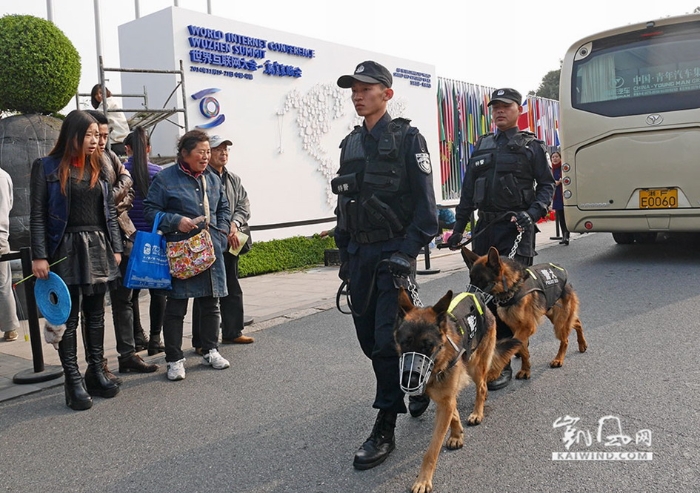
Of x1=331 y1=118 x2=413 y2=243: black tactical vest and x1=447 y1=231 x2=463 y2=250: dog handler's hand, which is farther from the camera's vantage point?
x1=447 y1=231 x2=463 y2=250: dog handler's hand

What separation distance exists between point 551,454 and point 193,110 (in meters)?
8.30

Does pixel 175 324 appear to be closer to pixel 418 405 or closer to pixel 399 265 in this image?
pixel 418 405

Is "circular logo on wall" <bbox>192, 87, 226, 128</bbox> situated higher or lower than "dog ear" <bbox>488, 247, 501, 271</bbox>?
higher

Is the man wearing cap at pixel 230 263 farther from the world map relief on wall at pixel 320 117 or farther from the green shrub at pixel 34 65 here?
the world map relief on wall at pixel 320 117

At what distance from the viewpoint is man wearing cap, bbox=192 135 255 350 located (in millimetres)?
5738

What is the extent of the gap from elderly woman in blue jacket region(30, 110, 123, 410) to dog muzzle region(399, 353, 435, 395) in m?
2.63

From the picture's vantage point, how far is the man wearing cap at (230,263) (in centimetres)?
574

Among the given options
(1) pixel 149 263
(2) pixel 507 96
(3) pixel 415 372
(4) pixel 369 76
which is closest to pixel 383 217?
(4) pixel 369 76

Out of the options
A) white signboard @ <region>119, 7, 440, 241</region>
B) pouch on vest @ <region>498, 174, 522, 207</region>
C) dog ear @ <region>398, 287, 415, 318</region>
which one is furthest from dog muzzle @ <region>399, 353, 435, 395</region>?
white signboard @ <region>119, 7, 440, 241</region>

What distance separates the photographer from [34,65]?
7.42m

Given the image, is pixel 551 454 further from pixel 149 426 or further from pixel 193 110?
pixel 193 110

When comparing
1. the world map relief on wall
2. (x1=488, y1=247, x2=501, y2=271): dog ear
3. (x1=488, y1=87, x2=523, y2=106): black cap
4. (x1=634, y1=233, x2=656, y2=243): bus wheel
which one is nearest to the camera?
(x1=488, y1=247, x2=501, y2=271): dog ear

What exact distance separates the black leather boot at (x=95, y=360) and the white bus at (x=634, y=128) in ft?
24.2

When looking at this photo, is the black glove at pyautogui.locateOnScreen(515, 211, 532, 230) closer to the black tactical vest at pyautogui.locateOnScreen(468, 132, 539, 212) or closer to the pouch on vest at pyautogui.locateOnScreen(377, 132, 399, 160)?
the black tactical vest at pyautogui.locateOnScreen(468, 132, 539, 212)
